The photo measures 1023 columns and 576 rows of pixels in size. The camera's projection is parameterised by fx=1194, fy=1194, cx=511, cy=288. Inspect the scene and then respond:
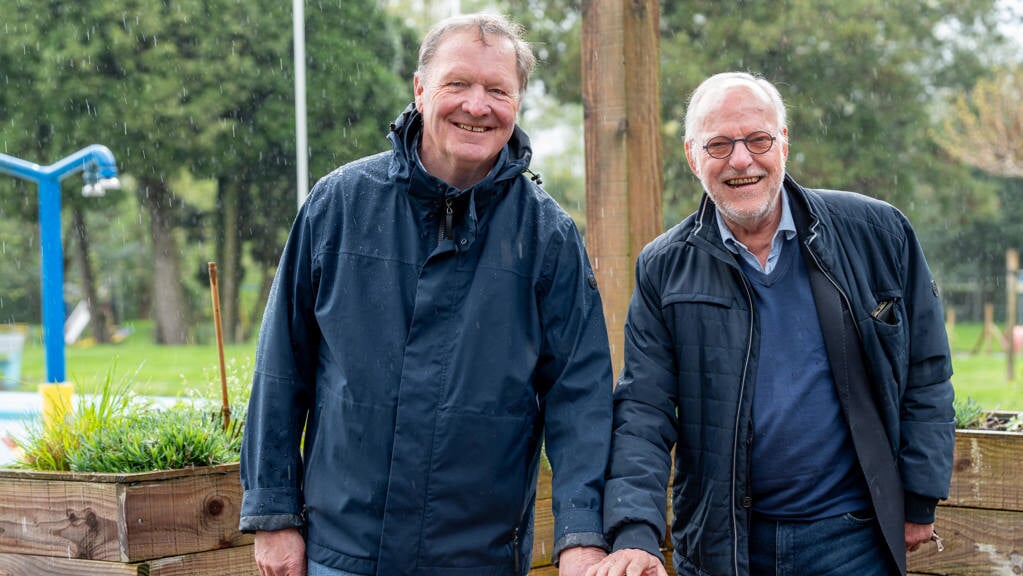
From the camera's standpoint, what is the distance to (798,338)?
2785mm

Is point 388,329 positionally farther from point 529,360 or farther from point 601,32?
point 601,32

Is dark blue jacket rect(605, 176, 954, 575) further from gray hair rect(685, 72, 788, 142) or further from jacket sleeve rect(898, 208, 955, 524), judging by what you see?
gray hair rect(685, 72, 788, 142)

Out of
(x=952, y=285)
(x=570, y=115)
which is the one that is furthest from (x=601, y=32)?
(x=952, y=285)

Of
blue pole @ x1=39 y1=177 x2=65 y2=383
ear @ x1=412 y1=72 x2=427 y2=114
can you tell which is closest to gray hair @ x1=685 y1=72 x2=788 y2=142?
ear @ x1=412 y1=72 x2=427 y2=114

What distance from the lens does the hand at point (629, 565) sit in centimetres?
255

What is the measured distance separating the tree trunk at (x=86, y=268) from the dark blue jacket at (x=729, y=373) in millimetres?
31325

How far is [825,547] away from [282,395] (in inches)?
51.0

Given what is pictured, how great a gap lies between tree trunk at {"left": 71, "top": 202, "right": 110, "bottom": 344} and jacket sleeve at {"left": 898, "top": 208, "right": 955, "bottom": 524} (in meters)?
31.6

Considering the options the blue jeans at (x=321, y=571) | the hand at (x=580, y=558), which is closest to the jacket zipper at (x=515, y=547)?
the hand at (x=580, y=558)

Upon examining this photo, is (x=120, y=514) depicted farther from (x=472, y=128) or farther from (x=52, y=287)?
(x=52, y=287)

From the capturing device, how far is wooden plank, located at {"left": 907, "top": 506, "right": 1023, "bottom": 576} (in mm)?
3953

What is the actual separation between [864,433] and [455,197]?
107cm

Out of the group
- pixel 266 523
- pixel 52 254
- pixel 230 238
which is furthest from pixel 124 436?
pixel 230 238

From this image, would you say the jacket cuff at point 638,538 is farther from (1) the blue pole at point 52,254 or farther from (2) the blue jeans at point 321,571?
(1) the blue pole at point 52,254
